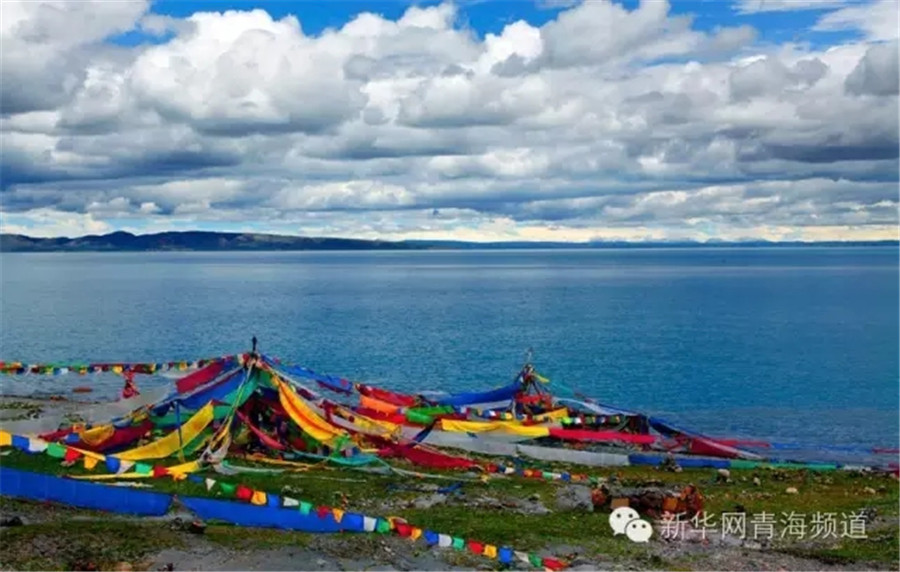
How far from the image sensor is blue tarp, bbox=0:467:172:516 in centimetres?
2002

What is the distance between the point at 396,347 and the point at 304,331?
55.9 feet

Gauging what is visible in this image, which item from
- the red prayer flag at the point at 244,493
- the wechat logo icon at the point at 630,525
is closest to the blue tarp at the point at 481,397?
the wechat logo icon at the point at 630,525

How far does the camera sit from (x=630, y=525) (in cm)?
2153

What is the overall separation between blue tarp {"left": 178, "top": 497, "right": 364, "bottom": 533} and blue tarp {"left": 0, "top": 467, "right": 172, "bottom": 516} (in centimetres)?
85

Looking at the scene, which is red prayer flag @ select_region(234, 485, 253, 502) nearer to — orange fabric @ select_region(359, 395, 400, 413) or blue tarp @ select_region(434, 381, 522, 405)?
orange fabric @ select_region(359, 395, 400, 413)

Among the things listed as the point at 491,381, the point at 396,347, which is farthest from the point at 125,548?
the point at 396,347

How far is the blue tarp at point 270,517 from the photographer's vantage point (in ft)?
63.5

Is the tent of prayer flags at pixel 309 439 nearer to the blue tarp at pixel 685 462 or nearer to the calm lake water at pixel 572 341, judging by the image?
the blue tarp at pixel 685 462

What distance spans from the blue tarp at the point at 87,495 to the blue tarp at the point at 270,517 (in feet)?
2.79

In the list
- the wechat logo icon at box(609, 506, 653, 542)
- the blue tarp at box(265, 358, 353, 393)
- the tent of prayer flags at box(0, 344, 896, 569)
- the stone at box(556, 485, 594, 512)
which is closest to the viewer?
the tent of prayer flags at box(0, 344, 896, 569)

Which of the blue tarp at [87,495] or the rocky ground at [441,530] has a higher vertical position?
the blue tarp at [87,495]

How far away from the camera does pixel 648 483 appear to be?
1135 inches

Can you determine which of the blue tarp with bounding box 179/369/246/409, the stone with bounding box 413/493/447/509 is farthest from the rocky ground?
the blue tarp with bounding box 179/369/246/409

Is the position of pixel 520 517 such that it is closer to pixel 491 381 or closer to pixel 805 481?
pixel 805 481
